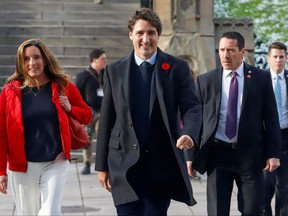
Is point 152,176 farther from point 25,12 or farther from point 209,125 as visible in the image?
point 25,12

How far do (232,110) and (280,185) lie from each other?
1.98 metres

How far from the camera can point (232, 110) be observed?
7.68 meters

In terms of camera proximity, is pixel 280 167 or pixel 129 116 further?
pixel 280 167

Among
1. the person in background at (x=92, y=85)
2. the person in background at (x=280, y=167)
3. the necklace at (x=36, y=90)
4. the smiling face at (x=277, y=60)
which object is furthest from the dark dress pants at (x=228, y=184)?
the person in background at (x=92, y=85)

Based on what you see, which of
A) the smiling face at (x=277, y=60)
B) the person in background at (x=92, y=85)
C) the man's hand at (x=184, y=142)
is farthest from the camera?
the person in background at (x=92, y=85)

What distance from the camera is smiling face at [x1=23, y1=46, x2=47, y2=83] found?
7.26 metres

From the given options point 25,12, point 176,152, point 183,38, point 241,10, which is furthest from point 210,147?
point 241,10

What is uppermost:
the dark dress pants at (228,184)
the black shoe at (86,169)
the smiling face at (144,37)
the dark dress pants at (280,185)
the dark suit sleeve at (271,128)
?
the smiling face at (144,37)

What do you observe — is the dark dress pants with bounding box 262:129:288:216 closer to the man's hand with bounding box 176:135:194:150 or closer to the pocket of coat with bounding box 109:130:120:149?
the pocket of coat with bounding box 109:130:120:149

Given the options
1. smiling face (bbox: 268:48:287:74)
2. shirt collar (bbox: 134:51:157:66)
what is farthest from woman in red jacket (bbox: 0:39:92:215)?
smiling face (bbox: 268:48:287:74)

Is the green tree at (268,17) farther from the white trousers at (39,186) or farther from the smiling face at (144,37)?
the smiling face at (144,37)

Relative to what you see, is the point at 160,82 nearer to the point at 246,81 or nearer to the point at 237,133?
the point at 237,133

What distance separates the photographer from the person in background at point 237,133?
759cm

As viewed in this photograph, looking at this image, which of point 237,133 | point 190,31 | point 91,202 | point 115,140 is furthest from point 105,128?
point 190,31
